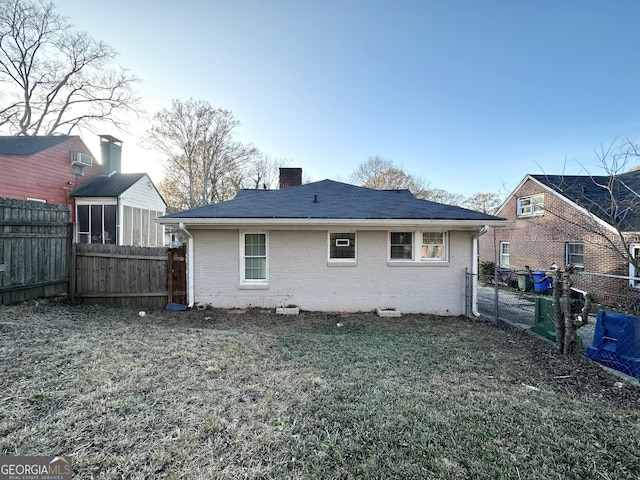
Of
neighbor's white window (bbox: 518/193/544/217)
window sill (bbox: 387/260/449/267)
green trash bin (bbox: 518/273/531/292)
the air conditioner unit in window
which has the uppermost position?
the air conditioner unit in window

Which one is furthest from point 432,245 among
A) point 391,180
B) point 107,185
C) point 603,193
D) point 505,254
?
point 391,180

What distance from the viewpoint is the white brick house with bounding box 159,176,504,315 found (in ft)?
25.0

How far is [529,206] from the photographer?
1488 cm

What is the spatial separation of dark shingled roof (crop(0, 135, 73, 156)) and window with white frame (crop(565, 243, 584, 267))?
77.9ft

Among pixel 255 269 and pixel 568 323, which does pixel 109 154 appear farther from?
pixel 568 323

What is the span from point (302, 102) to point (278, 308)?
10.2 metres

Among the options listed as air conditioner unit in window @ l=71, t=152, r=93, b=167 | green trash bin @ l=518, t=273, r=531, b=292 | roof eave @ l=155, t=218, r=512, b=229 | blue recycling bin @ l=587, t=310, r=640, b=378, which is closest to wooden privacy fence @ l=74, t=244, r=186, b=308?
roof eave @ l=155, t=218, r=512, b=229

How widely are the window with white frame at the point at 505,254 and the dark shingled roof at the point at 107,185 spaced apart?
20.3m

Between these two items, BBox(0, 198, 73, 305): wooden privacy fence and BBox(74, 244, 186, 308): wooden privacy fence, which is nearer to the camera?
BBox(0, 198, 73, 305): wooden privacy fence

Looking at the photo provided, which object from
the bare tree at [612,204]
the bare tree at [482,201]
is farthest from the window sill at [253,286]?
the bare tree at [482,201]

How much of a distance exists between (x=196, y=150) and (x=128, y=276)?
1994cm

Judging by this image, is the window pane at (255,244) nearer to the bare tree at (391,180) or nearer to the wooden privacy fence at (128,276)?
the wooden privacy fence at (128,276)

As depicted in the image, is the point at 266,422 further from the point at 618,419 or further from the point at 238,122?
the point at 238,122

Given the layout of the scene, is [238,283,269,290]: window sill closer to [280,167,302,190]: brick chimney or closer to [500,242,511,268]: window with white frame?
[280,167,302,190]: brick chimney
